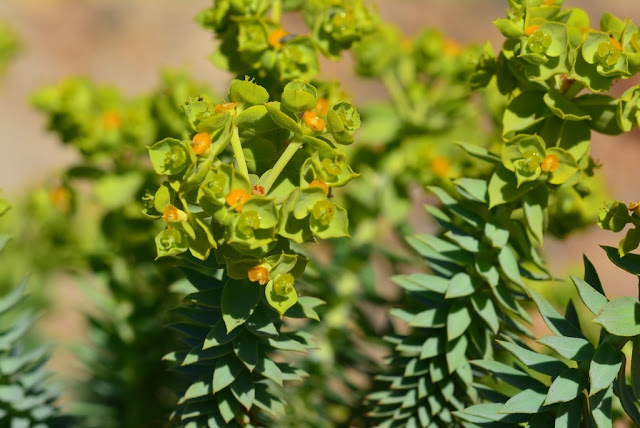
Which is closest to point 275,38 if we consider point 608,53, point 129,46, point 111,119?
point 608,53

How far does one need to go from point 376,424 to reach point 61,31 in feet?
15.6

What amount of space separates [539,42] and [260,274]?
18.0 inches

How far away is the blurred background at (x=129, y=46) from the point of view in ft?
14.2

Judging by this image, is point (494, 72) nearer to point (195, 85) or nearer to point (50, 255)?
point (195, 85)

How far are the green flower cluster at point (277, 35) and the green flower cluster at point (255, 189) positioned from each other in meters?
0.27

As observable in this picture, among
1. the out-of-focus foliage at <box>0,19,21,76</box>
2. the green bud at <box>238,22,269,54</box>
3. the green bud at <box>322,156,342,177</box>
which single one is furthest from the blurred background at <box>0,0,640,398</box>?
the green bud at <box>322,156,342,177</box>

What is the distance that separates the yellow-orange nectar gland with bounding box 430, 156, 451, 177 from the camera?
1599 mm

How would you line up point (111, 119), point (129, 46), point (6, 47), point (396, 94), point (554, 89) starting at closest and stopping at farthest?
point (554, 89)
point (111, 119)
point (396, 94)
point (6, 47)
point (129, 46)

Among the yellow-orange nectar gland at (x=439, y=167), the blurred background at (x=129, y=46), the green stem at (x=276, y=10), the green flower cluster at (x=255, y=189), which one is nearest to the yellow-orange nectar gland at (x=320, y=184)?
the green flower cluster at (x=255, y=189)

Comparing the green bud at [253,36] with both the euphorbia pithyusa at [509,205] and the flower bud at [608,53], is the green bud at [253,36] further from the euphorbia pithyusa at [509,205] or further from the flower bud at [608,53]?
the flower bud at [608,53]

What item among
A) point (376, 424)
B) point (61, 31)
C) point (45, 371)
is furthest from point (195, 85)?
point (61, 31)

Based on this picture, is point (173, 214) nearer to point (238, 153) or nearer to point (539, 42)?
point (238, 153)

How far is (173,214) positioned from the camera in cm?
79

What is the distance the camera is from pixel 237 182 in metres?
0.76
